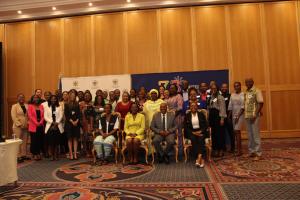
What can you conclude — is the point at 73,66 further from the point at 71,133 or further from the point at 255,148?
the point at 255,148

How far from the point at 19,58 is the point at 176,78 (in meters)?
5.80

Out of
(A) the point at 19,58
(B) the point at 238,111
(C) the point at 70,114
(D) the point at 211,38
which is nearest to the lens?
(B) the point at 238,111

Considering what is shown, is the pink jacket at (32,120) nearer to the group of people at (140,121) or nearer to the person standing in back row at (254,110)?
the group of people at (140,121)

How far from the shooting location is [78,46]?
366 inches

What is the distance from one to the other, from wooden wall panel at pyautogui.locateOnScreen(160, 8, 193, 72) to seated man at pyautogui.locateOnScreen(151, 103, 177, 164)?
11.4ft

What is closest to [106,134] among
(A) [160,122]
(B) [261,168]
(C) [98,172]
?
(C) [98,172]

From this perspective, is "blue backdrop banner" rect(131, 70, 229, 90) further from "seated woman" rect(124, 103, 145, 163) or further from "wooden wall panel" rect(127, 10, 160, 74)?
"seated woman" rect(124, 103, 145, 163)

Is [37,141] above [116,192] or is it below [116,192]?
above

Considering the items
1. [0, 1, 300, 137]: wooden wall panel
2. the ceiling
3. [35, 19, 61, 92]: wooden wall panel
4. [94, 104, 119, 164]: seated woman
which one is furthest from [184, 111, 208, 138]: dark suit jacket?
[35, 19, 61, 92]: wooden wall panel

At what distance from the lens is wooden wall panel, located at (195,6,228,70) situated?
866cm

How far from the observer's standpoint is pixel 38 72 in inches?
375

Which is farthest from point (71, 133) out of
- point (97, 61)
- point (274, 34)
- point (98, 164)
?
point (274, 34)

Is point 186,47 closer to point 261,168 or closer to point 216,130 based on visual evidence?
point 216,130

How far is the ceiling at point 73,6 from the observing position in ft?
28.2
